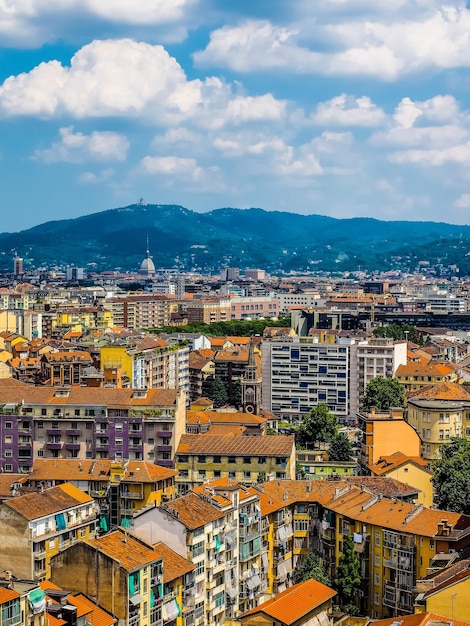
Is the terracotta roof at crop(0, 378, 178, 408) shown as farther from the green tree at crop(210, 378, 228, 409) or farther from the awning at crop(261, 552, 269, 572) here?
the green tree at crop(210, 378, 228, 409)

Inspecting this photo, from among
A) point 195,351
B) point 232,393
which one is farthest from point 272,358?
point 195,351

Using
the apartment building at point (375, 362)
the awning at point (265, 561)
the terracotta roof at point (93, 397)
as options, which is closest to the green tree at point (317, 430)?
the terracotta roof at point (93, 397)

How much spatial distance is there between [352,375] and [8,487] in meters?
43.4

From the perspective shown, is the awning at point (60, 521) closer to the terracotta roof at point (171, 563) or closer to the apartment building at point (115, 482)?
the terracotta roof at point (171, 563)

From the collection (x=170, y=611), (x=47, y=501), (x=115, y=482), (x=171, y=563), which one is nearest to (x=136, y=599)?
(x=170, y=611)

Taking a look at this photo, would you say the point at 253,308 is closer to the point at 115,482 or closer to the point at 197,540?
the point at 115,482

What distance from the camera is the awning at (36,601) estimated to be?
27562 millimetres

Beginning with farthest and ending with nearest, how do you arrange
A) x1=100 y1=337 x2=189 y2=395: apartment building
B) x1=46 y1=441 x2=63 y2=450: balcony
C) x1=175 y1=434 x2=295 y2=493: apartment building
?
x1=100 y1=337 x2=189 y2=395: apartment building < x1=46 y1=441 x2=63 y2=450: balcony < x1=175 y1=434 x2=295 y2=493: apartment building

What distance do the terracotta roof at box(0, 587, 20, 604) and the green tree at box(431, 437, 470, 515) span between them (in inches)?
859

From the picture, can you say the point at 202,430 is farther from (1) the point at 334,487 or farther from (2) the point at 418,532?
(2) the point at 418,532

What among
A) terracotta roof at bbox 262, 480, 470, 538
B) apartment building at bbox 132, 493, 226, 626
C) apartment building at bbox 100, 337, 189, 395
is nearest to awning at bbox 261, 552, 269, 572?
terracotta roof at bbox 262, 480, 470, 538

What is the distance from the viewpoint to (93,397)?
175ft

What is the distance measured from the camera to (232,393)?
286ft

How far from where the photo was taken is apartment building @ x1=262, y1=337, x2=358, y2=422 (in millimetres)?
83250
